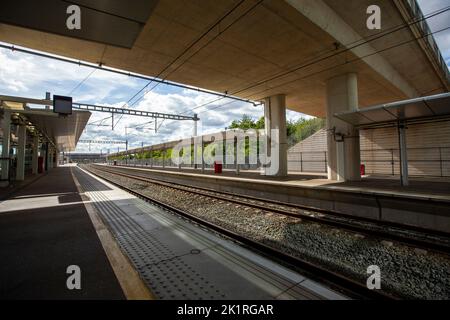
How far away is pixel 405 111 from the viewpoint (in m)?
8.51

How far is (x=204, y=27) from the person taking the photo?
28.9 ft

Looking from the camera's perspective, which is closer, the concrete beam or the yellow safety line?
the yellow safety line

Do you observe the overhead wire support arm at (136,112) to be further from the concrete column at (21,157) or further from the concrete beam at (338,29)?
the concrete beam at (338,29)

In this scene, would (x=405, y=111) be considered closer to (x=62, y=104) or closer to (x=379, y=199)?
(x=379, y=199)

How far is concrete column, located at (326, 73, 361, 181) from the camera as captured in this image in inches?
477

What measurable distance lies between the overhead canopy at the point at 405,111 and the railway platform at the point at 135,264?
7.50 m

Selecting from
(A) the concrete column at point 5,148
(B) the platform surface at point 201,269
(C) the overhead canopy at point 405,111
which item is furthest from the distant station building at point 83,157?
(B) the platform surface at point 201,269

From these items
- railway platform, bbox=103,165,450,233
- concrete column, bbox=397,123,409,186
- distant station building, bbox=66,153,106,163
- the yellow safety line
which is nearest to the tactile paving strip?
the yellow safety line

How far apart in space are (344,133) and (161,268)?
38.9ft

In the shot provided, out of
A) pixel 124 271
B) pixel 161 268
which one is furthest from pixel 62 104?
pixel 161 268

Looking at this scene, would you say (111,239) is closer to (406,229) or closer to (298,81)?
(406,229)

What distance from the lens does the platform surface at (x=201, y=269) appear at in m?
2.88

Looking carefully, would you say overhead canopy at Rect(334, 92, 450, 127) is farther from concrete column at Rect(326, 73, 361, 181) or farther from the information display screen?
the information display screen
